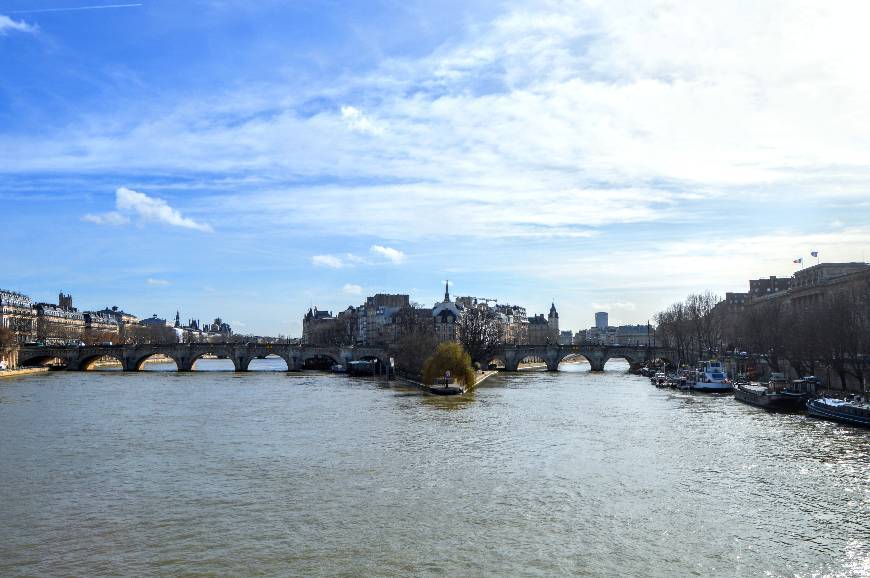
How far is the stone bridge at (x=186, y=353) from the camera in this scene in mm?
99438

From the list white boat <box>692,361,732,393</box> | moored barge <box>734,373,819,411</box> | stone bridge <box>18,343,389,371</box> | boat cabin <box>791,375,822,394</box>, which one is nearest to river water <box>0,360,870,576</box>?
moored barge <box>734,373,819,411</box>

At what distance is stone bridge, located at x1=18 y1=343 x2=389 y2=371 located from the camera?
9944 cm

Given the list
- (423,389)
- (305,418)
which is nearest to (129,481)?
(305,418)

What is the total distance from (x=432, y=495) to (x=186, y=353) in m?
83.7

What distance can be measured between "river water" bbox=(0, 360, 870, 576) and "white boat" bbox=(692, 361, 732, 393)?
22.3 meters

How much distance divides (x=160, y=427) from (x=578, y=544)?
26299 mm

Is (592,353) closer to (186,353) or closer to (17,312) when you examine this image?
(186,353)

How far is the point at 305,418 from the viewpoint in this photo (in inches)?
1690

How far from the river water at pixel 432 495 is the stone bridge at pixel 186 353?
5665 cm

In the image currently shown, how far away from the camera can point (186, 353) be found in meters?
101

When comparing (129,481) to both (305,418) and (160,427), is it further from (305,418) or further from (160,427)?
(305,418)

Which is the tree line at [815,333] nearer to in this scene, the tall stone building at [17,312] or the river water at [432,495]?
the river water at [432,495]

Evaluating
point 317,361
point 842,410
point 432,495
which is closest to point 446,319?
point 317,361

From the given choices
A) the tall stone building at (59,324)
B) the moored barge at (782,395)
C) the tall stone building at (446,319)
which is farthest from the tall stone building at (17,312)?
the moored barge at (782,395)
